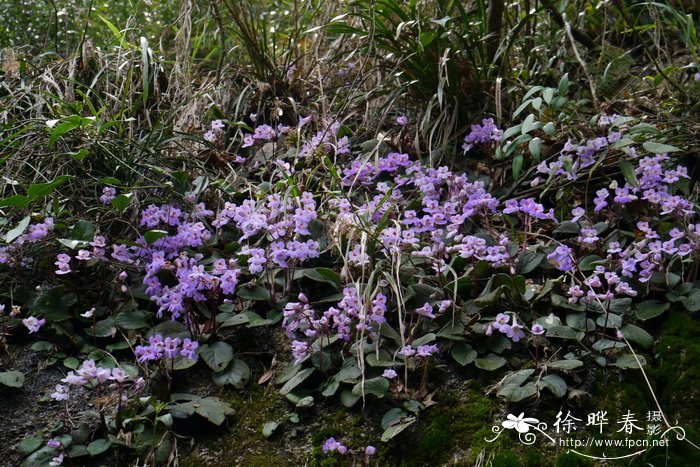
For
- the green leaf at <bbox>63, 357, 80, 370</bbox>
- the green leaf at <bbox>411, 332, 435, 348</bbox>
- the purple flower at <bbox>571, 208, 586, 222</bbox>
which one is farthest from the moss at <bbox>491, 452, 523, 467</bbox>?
the green leaf at <bbox>63, 357, 80, 370</bbox>

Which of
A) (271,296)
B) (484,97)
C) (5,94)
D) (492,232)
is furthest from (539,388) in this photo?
(5,94)

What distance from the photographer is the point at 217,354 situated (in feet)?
6.89

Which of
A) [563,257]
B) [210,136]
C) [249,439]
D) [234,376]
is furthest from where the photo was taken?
[210,136]

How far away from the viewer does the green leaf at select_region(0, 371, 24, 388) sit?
2.01m

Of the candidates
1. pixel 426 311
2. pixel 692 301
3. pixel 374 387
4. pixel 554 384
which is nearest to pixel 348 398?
pixel 374 387

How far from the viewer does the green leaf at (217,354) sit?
2066 mm

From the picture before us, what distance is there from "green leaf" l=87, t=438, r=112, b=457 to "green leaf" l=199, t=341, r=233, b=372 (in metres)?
0.35

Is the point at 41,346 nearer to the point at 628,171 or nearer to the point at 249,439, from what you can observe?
the point at 249,439

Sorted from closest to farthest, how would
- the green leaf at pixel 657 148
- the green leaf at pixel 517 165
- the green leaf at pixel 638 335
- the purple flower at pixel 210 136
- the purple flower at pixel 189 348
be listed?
the green leaf at pixel 638 335 < the purple flower at pixel 189 348 < the green leaf at pixel 657 148 < the green leaf at pixel 517 165 < the purple flower at pixel 210 136

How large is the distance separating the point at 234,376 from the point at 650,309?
119cm

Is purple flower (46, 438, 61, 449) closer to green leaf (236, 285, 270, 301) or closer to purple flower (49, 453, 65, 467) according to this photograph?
purple flower (49, 453, 65, 467)

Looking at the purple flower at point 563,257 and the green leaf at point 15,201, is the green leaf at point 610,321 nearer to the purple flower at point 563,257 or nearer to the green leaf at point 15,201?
the purple flower at point 563,257

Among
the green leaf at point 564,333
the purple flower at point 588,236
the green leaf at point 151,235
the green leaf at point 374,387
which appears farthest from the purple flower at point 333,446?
the purple flower at point 588,236

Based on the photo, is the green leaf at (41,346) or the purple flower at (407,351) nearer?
the purple flower at (407,351)
